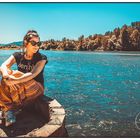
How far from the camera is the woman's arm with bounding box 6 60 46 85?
508 cm

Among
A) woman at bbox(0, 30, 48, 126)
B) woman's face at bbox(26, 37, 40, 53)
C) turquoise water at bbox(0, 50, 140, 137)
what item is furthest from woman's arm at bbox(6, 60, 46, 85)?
turquoise water at bbox(0, 50, 140, 137)

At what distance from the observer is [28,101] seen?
5.39 metres

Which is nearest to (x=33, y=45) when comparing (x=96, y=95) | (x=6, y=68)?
(x=6, y=68)

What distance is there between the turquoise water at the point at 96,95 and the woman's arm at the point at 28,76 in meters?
1.58

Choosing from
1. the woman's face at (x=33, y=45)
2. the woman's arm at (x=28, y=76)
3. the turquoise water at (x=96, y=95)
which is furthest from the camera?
the turquoise water at (x=96, y=95)

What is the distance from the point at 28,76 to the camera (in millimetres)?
5273

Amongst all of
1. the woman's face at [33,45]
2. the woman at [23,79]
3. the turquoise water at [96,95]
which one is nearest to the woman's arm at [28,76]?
the woman at [23,79]

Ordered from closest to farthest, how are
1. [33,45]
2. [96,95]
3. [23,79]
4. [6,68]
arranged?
[23,79]
[6,68]
[33,45]
[96,95]

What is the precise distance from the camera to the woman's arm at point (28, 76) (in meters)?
5.08

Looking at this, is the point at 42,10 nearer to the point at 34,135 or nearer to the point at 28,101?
the point at 28,101

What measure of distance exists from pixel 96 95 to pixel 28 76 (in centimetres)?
753

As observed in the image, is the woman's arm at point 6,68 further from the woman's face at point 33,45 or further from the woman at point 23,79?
the woman's face at point 33,45

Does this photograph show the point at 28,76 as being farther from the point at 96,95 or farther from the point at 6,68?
the point at 96,95

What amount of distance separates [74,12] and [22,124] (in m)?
3.08
